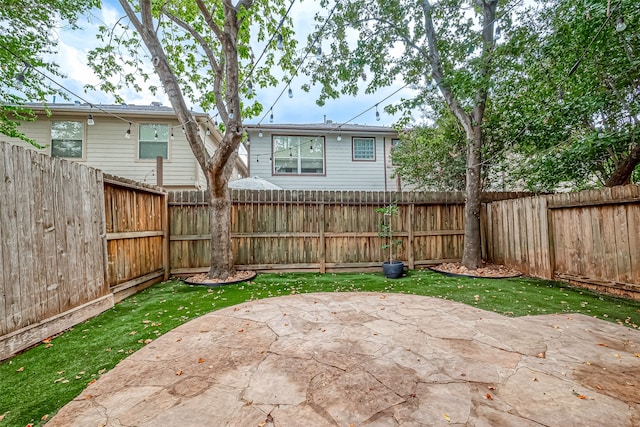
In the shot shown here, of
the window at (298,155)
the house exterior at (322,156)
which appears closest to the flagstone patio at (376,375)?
the house exterior at (322,156)

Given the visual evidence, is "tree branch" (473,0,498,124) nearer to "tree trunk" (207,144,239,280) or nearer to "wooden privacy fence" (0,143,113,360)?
"tree trunk" (207,144,239,280)

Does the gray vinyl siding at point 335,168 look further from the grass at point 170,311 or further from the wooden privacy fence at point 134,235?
the grass at point 170,311

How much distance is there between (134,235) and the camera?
4445 millimetres

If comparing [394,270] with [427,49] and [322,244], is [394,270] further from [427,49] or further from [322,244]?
[427,49]

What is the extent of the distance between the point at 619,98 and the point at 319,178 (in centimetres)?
768

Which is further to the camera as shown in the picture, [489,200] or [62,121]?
[62,121]

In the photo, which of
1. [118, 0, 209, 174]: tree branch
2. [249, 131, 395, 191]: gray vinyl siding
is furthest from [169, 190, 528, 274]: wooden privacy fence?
[249, 131, 395, 191]: gray vinyl siding

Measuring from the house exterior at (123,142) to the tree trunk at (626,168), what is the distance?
995 cm

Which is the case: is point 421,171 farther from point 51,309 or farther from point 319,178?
point 51,309

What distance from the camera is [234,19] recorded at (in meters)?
4.51

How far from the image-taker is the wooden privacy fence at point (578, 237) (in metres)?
3.76

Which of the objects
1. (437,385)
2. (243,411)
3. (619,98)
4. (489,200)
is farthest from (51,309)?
(619,98)

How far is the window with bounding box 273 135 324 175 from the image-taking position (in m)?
10.0

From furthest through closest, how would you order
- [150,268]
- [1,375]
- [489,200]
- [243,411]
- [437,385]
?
[489,200], [150,268], [1,375], [437,385], [243,411]
